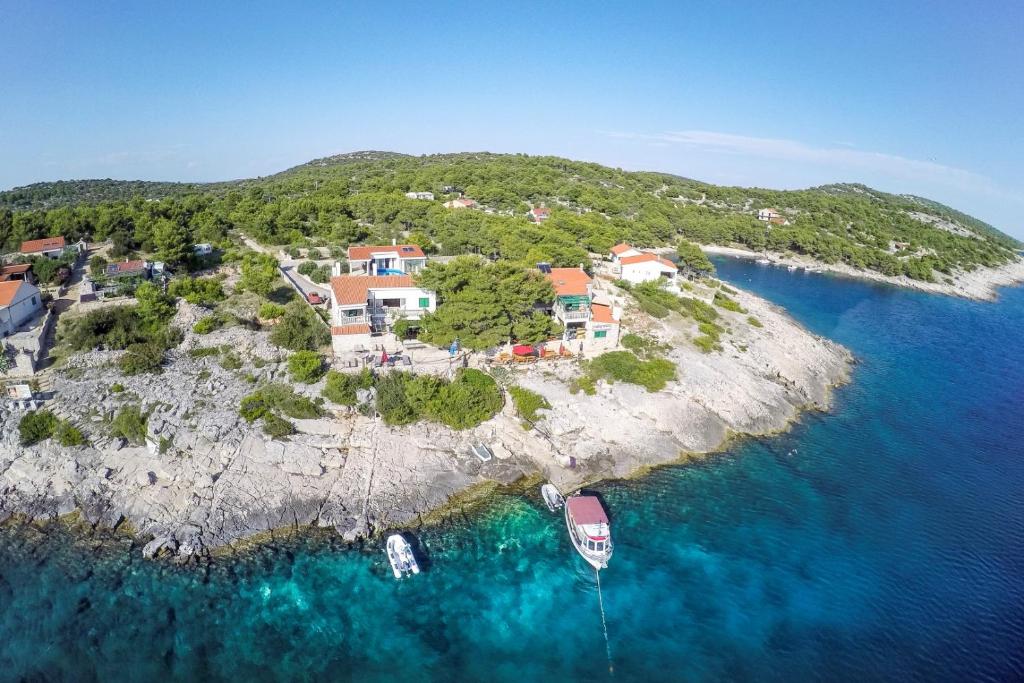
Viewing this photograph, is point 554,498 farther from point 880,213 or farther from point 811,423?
point 880,213

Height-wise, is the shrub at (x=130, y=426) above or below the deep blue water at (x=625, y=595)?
above

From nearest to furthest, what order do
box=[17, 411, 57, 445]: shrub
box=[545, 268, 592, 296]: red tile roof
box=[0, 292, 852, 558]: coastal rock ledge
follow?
box=[0, 292, 852, 558]: coastal rock ledge → box=[17, 411, 57, 445]: shrub → box=[545, 268, 592, 296]: red tile roof

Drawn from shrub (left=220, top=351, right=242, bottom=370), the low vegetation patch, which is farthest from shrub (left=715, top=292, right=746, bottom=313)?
shrub (left=220, top=351, right=242, bottom=370)

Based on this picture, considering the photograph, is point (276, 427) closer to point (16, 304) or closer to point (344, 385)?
point (344, 385)

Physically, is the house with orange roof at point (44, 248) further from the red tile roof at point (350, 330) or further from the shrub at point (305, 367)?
the red tile roof at point (350, 330)

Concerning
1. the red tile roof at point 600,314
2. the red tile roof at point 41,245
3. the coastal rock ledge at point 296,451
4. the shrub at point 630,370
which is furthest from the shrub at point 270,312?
the red tile roof at point 600,314

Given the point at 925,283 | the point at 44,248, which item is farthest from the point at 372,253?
the point at 925,283

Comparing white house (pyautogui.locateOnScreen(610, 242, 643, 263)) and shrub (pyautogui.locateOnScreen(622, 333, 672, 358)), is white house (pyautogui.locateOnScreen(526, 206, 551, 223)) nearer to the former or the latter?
white house (pyautogui.locateOnScreen(610, 242, 643, 263))
